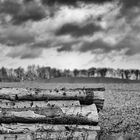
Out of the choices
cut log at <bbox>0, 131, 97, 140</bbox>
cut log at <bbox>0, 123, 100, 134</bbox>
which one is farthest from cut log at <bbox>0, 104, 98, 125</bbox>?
cut log at <bbox>0, 131, 97, 140</bbox>

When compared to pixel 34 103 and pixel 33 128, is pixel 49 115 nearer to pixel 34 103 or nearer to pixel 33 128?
pixel 33 128

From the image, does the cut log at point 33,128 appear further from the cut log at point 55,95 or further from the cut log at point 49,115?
the cut log at point 55,95

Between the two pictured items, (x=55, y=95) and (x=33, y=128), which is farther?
(x=55, y=95)

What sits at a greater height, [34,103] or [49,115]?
[34,103]

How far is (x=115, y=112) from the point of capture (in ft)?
37.6

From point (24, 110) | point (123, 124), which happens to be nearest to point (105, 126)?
point (123, 124)

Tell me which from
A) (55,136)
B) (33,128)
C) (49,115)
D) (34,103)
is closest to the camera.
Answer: (55,136)

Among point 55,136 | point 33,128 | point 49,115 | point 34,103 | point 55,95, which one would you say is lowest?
point 55,136

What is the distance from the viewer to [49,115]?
6.57 meters

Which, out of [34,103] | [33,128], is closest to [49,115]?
[33,128]

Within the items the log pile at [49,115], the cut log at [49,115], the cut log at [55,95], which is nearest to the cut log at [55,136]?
the log pile at [49,115]

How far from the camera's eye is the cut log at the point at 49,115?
6.56m

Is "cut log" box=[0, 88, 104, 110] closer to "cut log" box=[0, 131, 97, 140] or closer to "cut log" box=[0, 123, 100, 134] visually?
"cut log" box=[0, 123, 100, 134]

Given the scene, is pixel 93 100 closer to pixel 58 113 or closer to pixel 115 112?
pixel 58 113
